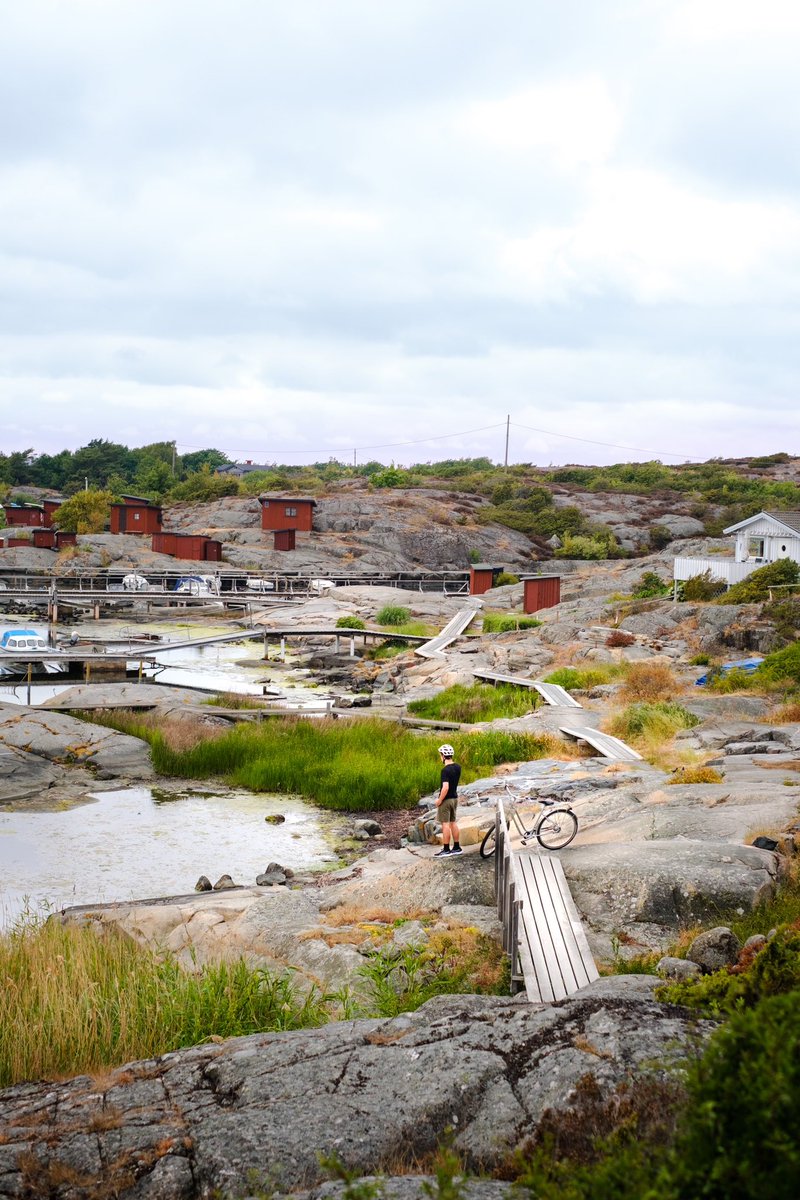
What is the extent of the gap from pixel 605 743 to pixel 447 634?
81.7 feet

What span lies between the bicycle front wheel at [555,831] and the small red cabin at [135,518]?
7172cm

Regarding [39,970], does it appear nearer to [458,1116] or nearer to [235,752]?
[458,1116]

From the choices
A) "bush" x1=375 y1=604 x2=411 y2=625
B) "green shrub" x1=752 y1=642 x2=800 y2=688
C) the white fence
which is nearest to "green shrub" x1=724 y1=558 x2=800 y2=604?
the white fence

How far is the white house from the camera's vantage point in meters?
46.9

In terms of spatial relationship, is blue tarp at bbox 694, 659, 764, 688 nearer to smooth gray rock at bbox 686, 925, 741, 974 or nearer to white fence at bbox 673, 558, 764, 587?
white fence at bbox 673, 558, 764, 587

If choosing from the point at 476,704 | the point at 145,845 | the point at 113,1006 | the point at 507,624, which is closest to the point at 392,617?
the point at 507,624

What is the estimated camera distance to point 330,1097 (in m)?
6.92

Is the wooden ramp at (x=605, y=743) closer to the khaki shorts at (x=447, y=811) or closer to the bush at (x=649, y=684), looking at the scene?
the bush at (x=649, y=684)

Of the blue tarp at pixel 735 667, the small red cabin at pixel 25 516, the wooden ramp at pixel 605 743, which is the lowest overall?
the wooden ramp at pixel 605 743

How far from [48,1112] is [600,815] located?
482 inches

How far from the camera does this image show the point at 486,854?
585 inches

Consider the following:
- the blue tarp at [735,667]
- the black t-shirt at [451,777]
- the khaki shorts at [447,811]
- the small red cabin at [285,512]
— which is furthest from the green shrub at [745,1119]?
the small red cabin at [285,512]

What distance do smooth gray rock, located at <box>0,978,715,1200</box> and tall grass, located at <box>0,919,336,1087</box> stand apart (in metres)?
0.63

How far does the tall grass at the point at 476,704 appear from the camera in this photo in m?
32.3
